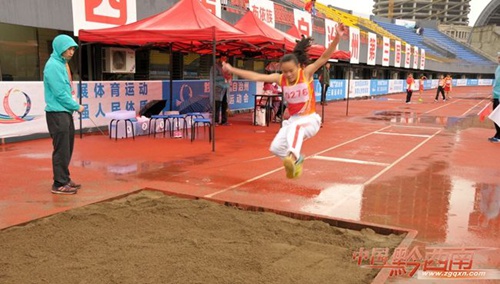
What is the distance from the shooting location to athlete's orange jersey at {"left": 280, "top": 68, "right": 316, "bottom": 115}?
5.40 m

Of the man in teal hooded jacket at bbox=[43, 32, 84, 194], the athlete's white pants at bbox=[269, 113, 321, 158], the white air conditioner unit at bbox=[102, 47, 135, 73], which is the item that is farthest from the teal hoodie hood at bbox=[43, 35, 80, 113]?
the white air conditioner unit at bbox=[102, 47, 135, 73]

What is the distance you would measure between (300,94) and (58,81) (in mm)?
3236

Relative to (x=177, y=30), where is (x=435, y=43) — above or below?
above

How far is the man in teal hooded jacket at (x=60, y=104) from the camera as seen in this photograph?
19.8ft

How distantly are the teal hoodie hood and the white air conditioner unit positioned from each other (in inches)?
357

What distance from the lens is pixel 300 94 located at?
5.45 m

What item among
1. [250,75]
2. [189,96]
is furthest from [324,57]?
[189,96]

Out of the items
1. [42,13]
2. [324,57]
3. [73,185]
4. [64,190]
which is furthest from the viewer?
[42,13]

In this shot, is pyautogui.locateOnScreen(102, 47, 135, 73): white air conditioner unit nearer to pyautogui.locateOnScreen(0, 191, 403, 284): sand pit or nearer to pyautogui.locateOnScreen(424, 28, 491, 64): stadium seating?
pyautogui.locateOnScreen(0, 191, 403, 284): sand pit

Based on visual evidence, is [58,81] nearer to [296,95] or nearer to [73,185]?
[73,185]

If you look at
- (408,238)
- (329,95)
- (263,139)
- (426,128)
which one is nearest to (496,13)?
(329,95)

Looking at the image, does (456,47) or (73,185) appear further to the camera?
(456,47)

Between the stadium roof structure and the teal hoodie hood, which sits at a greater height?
the stadium roof structure

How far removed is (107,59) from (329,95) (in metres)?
15.3
